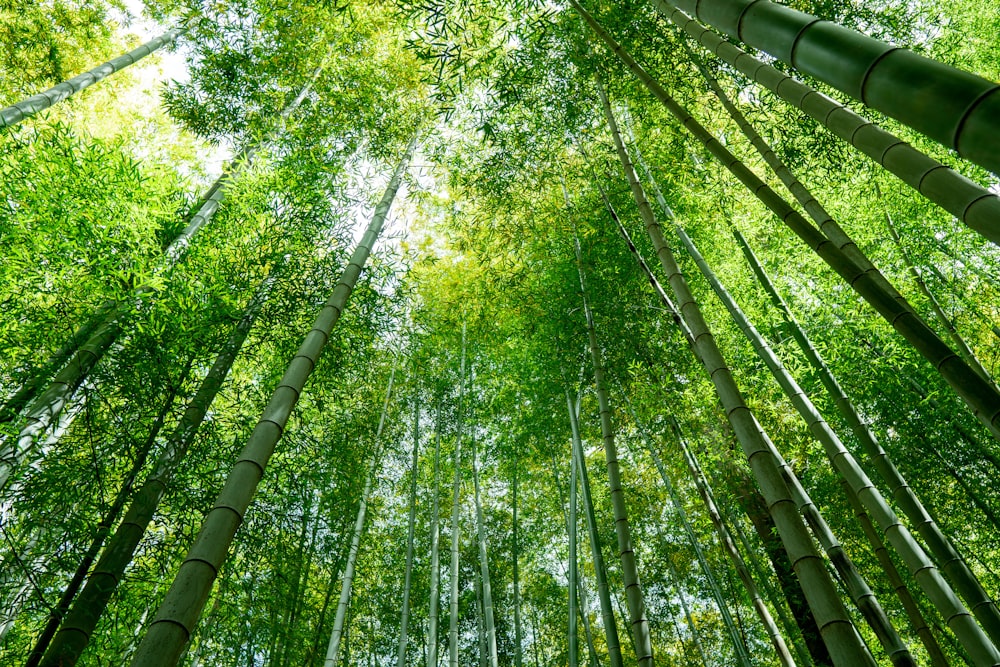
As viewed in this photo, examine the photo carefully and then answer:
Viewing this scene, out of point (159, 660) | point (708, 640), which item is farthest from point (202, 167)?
point (708, 640)

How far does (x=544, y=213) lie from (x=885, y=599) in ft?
18.4

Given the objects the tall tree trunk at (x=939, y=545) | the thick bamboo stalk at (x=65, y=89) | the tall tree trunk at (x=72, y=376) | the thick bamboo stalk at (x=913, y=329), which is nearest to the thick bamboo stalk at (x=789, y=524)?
the thick bamboo stalk at (x=913, y=329)

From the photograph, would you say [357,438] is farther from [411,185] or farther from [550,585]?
[550,585]

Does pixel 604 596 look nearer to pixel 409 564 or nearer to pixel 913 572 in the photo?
pixel 913 572

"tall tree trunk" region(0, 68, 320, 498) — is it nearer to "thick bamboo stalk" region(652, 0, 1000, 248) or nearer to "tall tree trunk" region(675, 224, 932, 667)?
"thick bamboo stalk" region(652, 0, 1000, 248)

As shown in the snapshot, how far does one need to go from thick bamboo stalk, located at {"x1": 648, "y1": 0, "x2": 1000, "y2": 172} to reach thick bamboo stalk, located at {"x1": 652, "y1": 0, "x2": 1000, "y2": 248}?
0.61 feet

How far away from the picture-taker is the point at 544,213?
18.2 ft

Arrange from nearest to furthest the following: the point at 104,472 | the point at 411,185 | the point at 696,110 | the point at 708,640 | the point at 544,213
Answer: the point at 104,472, the point at 411,185, the point at 696,110, the point at 544,213, the point at 708,640

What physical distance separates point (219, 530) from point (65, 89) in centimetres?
386

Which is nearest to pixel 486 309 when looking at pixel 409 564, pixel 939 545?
pixel 409 564

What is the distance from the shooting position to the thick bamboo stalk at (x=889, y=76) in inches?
28.7

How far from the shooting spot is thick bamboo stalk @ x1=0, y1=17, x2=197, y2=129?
3303mm

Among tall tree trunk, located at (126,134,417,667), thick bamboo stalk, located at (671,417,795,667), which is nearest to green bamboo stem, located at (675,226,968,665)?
thick bamboo stalk, located at (671,417,795,667)

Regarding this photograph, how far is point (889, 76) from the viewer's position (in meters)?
0.84
